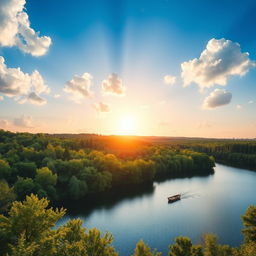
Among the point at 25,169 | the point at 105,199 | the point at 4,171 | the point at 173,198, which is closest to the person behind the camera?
the point at 4,171

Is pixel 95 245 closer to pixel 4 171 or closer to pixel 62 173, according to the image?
pixel 4 171

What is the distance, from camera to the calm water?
38.2 m

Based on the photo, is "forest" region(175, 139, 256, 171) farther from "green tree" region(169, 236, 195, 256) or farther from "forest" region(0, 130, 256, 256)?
"green tree" region(169, 236, 195, 256)

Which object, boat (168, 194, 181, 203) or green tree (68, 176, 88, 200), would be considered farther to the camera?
boat (168, 194, 181, 203)

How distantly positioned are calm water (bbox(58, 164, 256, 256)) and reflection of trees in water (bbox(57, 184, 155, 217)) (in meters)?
0.32

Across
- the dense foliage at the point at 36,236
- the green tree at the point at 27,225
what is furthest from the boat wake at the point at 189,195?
the green tree at the point at 27,225

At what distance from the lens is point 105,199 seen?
5662 cm

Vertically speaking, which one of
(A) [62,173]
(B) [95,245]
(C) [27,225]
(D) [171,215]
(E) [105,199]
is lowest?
(D) [171,215]

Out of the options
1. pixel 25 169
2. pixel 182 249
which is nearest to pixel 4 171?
pixel 25 169

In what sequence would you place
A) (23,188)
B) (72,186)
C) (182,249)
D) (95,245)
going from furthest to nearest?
(72,186), (23,188), (182,249), (95,245)

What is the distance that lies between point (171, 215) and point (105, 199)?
62.6ft

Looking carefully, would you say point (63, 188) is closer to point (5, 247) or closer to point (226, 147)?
point (5, 247)

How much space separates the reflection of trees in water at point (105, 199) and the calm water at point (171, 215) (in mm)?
318

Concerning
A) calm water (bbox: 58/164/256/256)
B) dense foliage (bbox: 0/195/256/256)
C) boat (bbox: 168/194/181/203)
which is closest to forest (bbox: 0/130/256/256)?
dense foliage (bbox: 0/195/256/256)
